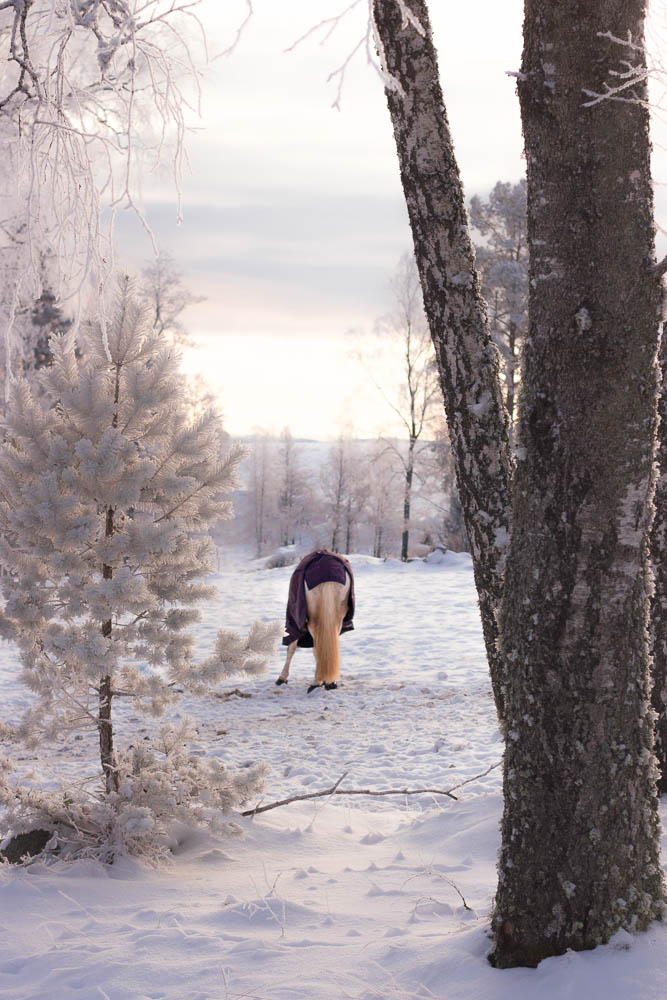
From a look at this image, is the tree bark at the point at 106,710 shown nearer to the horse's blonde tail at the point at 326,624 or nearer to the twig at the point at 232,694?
the twig at the point at 232,694

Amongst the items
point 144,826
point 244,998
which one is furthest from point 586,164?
point 144,826

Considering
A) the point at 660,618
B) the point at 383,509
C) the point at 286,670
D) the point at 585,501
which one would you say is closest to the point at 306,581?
the point at 286,670

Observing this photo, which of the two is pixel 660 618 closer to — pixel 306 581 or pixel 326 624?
pixel 326 624

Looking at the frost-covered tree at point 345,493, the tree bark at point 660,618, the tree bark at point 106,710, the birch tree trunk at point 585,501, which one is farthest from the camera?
the frost-covered tree at point 345,493

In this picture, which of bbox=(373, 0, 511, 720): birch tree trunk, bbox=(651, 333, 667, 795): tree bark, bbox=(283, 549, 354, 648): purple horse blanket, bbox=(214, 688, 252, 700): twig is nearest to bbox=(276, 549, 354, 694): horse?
bbox=(283, 549, 354, 648): purple horse blanket

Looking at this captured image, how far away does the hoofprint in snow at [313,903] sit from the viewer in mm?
2676

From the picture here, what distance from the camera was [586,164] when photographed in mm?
2598

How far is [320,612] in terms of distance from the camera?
9.99 m

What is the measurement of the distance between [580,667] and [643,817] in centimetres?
55

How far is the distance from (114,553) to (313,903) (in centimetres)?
195

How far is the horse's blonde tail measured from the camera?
991cm

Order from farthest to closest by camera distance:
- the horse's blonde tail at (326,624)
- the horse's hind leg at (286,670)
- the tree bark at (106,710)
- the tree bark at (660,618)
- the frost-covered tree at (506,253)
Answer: the frost-covered tree at (506,253) → the horse's hind leg at (286,670) → the horse's blonde tail at (326,624) → the tree bark at (106,710) → the tree bark at (660,618)

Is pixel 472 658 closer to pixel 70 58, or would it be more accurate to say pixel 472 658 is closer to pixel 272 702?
pixel 272 702

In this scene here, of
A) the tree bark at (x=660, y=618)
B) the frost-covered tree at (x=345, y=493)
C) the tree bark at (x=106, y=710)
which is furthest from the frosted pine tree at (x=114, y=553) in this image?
the frost-covered tree at (x=345, y=493)
